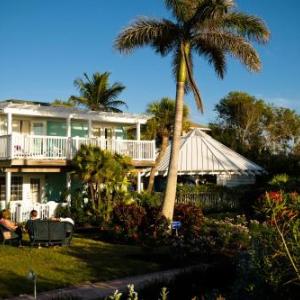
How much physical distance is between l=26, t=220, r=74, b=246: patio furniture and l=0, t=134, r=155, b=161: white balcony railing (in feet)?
26.2

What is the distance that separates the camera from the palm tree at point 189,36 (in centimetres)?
2172

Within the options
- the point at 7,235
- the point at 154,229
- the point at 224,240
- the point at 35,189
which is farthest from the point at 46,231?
the point at 35,189

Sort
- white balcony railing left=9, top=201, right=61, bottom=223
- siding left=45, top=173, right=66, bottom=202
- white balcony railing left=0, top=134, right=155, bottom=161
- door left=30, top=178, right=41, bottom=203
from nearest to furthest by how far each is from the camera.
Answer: white balcony railing left=9, top=201, right=61, bottom=223, white balcony railing left=0, top=134, right=155, bottom=161, door left=30, top=178, right=41, bottom=203, siding left=45, top=173, right=66, bottom=202

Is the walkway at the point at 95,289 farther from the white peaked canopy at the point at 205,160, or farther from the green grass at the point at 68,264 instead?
the white peaked canopy at the point at 205,160

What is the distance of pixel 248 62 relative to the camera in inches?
878

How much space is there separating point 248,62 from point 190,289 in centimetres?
1446

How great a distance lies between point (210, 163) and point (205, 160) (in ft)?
1.34

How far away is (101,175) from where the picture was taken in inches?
926

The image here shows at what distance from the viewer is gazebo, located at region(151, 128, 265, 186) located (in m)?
34.8

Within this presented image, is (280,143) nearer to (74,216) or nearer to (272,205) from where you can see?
(74,216)

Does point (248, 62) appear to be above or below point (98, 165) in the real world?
above

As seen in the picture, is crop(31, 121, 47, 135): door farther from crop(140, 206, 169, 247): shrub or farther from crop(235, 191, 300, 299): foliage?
crop(235, 191, 300, 299): foliage

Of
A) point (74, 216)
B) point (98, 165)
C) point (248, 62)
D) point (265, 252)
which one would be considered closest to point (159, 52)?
point (248, 62)

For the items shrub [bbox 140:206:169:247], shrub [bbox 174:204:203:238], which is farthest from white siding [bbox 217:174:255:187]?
shrub [bbox 140:206:169:247]
